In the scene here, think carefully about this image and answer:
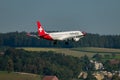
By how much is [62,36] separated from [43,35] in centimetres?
408

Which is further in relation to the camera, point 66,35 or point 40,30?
point 40,30

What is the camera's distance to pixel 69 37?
172500 millimetres

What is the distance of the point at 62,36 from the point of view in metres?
172

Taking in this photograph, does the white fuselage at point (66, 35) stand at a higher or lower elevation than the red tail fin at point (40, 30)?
lower

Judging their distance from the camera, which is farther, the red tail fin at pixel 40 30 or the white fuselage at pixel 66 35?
the red tail fin at pixel 40 30

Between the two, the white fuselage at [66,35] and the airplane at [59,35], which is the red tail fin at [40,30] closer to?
the airplane at [59,35]

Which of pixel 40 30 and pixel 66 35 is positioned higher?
pixel 40 30

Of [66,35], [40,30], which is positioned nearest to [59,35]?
[66,35]

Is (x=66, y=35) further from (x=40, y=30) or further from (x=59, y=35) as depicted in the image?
(x=40, y=30)

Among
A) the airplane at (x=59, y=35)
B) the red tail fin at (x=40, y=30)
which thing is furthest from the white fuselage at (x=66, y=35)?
the red tail fin at (x=40, y=30)

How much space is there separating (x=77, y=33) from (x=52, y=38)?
6875 mm

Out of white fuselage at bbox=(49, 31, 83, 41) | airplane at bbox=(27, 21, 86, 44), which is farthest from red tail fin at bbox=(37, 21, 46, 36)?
white fuselage at bbox=(49, 31, 83, 41)

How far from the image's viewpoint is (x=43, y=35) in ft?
566

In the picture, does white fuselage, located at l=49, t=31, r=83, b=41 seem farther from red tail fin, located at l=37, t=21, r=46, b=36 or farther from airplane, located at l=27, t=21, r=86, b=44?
red tail fin, located at l=37, t=21, r=46, b=36
